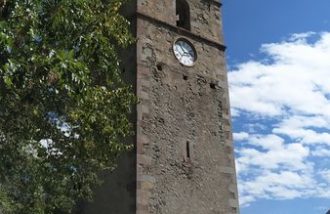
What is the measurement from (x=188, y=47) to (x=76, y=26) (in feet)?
26.4

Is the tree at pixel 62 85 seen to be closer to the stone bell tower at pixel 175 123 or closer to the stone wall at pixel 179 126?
the stone bell tower at pixel 175 123

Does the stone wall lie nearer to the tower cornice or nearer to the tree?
the tower cornice

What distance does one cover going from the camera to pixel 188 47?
53.4 feet

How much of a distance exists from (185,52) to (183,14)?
1.78 m

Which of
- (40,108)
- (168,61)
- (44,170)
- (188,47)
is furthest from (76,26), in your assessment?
(188,47)

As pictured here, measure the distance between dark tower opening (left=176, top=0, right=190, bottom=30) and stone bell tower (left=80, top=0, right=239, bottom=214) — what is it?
0.03 meters

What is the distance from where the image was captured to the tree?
749 centimetres

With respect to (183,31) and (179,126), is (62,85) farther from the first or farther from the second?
(183,31)

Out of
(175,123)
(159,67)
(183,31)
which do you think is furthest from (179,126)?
(183,31)

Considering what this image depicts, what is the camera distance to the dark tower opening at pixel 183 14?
1697 cm

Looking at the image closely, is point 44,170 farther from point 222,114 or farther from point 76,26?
point 222,114

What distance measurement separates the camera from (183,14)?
17.2 meters

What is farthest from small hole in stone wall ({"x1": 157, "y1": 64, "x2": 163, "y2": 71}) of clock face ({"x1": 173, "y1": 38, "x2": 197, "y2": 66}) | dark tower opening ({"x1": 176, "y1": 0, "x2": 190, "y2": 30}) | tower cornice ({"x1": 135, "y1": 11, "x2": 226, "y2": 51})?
dark tower opening ({"x1": 176, "y1": 0, "x2": 190, "y2": 30})

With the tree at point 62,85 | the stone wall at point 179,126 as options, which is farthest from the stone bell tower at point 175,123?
the tree at point 62,85
